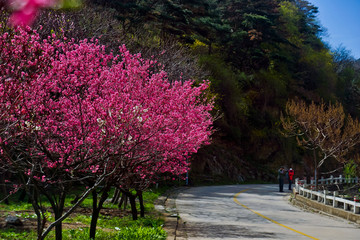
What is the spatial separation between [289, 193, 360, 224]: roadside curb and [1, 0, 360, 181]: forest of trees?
406 inches

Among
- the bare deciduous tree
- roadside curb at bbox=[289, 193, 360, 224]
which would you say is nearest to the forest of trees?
the bare deciduous tree

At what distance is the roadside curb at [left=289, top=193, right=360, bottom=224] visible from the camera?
16.6 metres

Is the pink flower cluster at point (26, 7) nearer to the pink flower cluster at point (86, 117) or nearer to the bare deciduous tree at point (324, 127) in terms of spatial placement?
the pink flower cluster at point (86, 117)

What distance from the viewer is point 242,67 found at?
54938mm

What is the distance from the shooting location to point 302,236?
1199 cm

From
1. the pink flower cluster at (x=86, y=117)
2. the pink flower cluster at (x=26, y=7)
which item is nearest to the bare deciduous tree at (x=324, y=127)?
the pink flower cluster at (x=86, y=117)

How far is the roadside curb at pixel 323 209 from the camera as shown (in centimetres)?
1659

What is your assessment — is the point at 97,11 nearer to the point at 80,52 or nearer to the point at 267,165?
the point at 80,52

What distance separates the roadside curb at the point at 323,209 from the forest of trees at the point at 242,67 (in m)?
10.3

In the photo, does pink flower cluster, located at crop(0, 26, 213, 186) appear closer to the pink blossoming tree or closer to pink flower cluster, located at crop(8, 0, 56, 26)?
the pink blossoming tree

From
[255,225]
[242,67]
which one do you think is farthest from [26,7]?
[242,67]

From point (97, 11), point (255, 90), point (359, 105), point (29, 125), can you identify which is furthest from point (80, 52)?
point (359, 105)

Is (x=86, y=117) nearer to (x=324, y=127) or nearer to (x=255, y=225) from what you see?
(x=255, y=225)

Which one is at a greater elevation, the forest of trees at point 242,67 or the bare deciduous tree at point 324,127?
the forest of trees at point 242,67
